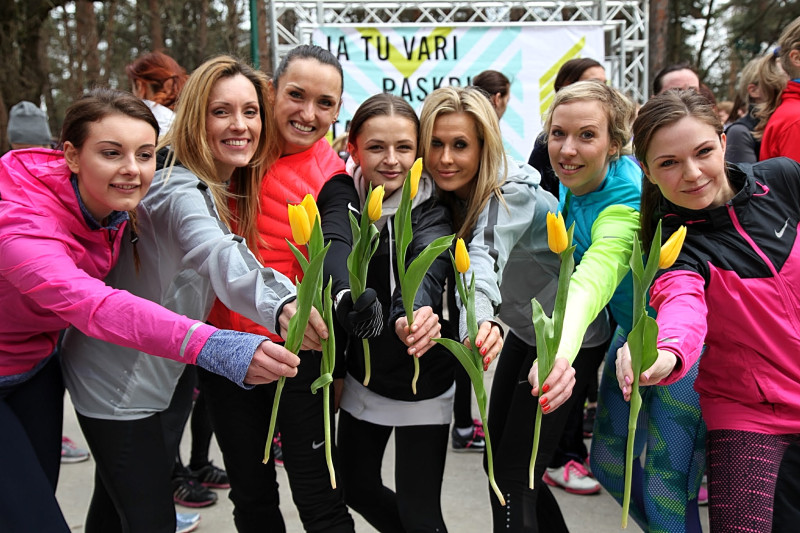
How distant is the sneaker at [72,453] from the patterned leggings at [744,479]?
3.28 metres

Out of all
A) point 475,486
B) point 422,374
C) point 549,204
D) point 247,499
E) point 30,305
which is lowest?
point 475,486

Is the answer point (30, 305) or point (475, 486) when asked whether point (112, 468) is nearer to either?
point (30, 305)

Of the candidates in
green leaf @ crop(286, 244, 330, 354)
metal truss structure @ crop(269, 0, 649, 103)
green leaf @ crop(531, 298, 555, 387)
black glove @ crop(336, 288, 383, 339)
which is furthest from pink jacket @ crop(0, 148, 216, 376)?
metal truss structure @ crop(269, 0, 649, 103)

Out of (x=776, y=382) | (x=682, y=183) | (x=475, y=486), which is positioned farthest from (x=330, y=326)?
(x=475, y=486)

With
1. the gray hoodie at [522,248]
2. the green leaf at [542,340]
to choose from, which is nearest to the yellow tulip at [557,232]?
the green leaf at [542,340]

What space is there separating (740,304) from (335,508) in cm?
127

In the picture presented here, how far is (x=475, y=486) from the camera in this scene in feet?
11.5

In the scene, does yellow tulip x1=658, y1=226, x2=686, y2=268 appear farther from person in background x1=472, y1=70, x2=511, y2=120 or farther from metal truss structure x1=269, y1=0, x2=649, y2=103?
metal truss structure x1=269, y1=0, x2=649, y2=103

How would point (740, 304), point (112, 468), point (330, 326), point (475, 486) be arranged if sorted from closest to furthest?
point (330, 326) < point (740, 304) < point (112, 468) < point (475, 486)

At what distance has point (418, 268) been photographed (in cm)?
165

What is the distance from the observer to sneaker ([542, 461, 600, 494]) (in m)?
3.39

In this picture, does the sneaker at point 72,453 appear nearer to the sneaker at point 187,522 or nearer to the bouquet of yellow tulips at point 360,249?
the sneaker at point 187,522

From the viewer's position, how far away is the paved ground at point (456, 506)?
3.12 metres

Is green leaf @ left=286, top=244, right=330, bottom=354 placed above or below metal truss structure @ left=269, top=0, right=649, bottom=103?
below
